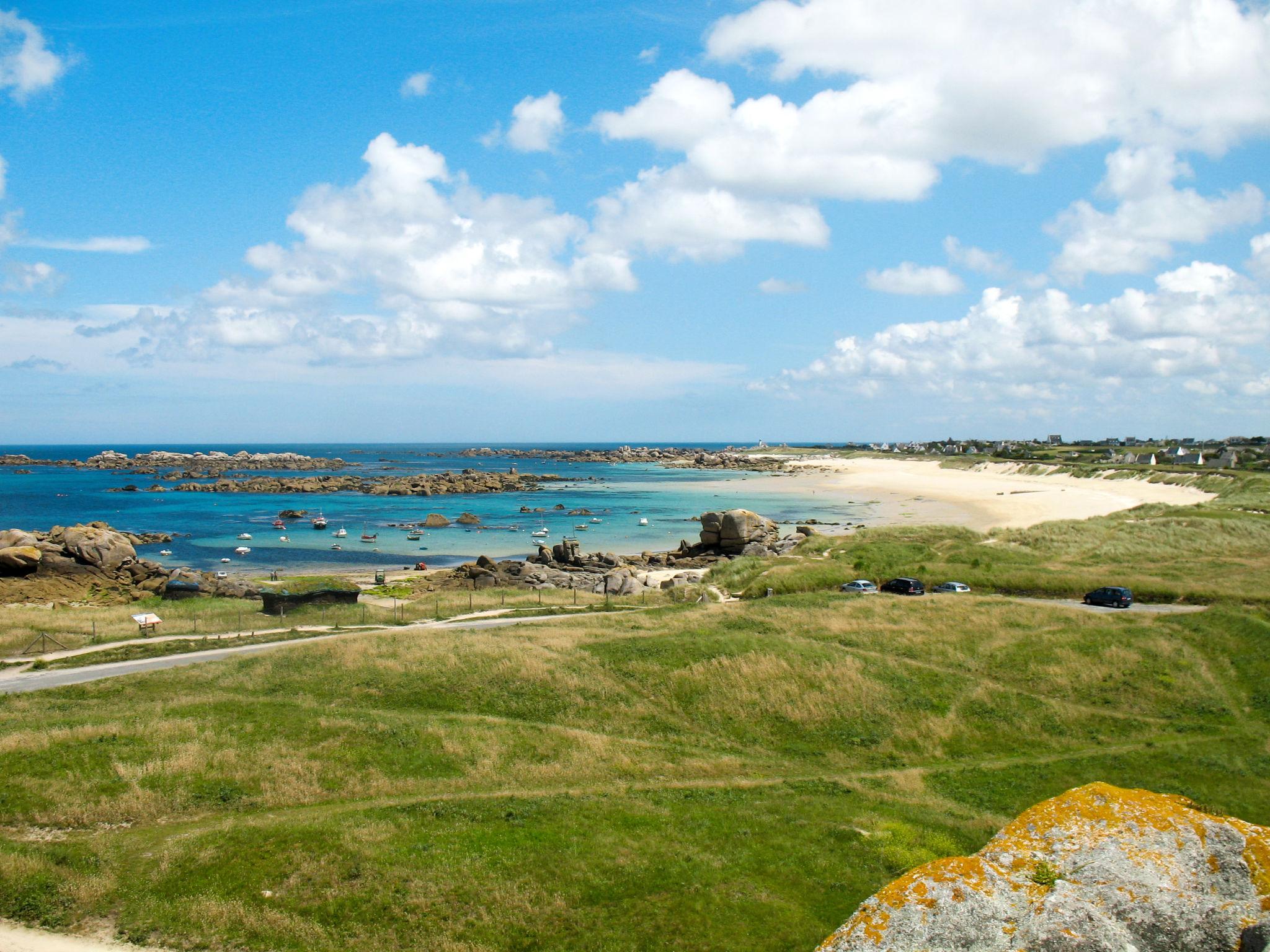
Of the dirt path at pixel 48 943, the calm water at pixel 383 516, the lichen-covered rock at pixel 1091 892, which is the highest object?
the lichen-covered rock at pixel 1091 892

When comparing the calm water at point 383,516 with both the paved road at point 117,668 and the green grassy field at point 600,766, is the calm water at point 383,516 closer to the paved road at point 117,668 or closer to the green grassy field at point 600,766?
the paved road at point 117,668

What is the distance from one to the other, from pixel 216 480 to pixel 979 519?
17503 cm

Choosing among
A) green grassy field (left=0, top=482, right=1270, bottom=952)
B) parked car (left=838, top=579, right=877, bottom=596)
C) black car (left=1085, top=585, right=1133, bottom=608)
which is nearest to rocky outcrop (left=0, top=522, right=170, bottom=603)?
green grassy field (left=0, top=482, right=1270, bottom=952)

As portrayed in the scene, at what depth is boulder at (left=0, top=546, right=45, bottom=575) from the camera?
62.4 metres

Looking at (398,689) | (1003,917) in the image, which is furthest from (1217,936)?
(398,689)

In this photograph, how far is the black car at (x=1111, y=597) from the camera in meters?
40.9

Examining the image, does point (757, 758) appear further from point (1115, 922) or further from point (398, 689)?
point (1115, 922)

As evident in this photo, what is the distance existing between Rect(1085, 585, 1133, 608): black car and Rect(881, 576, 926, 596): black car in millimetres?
8914

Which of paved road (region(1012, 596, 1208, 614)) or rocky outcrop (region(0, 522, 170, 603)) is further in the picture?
rocky outcrop (region(0, 522, 170, 603))

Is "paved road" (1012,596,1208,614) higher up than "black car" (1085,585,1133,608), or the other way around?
"black car" (1085,585,1133,608)

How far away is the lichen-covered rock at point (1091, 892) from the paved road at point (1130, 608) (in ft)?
Answer: 116

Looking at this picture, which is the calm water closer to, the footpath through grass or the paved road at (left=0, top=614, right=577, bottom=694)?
the paved road at (left=0, top=614, right=577, bottom=694)

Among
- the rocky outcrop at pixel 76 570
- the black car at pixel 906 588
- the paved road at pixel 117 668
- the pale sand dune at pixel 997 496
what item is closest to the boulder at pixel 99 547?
the rocky outcrop at pixel 76 570

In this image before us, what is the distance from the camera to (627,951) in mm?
12977
